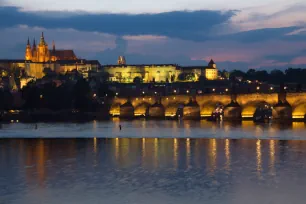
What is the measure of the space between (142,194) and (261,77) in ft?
535

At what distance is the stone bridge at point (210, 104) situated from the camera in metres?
73.8

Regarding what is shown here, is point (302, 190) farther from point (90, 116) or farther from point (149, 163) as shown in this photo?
point (90, 116)

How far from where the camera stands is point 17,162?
128 ft

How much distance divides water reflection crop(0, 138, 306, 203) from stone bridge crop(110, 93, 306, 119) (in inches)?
888

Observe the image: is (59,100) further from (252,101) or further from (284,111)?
(284,111)

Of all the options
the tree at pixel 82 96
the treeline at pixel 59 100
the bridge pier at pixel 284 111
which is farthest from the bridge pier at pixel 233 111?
the tree at pixel 82 96

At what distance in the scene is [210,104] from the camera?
90.0 metres

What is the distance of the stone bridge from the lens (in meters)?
73.8

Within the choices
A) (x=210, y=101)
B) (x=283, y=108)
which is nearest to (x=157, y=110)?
(x=210, y=101)

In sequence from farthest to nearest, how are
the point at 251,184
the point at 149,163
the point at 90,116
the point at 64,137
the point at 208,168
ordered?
the point at 90,116, the point at 64,137, the point at 149,163, the point at 208,168, the point at 251,184

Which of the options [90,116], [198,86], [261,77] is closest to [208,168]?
[90,116]

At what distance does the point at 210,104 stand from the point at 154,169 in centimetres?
5506

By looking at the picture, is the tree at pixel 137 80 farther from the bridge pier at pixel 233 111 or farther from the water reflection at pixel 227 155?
the water reflection at pixel 227 155

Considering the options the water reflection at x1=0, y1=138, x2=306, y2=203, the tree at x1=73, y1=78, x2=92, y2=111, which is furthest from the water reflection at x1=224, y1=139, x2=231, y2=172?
the tree at x1=73, y1=78, x2=92, y2=111
